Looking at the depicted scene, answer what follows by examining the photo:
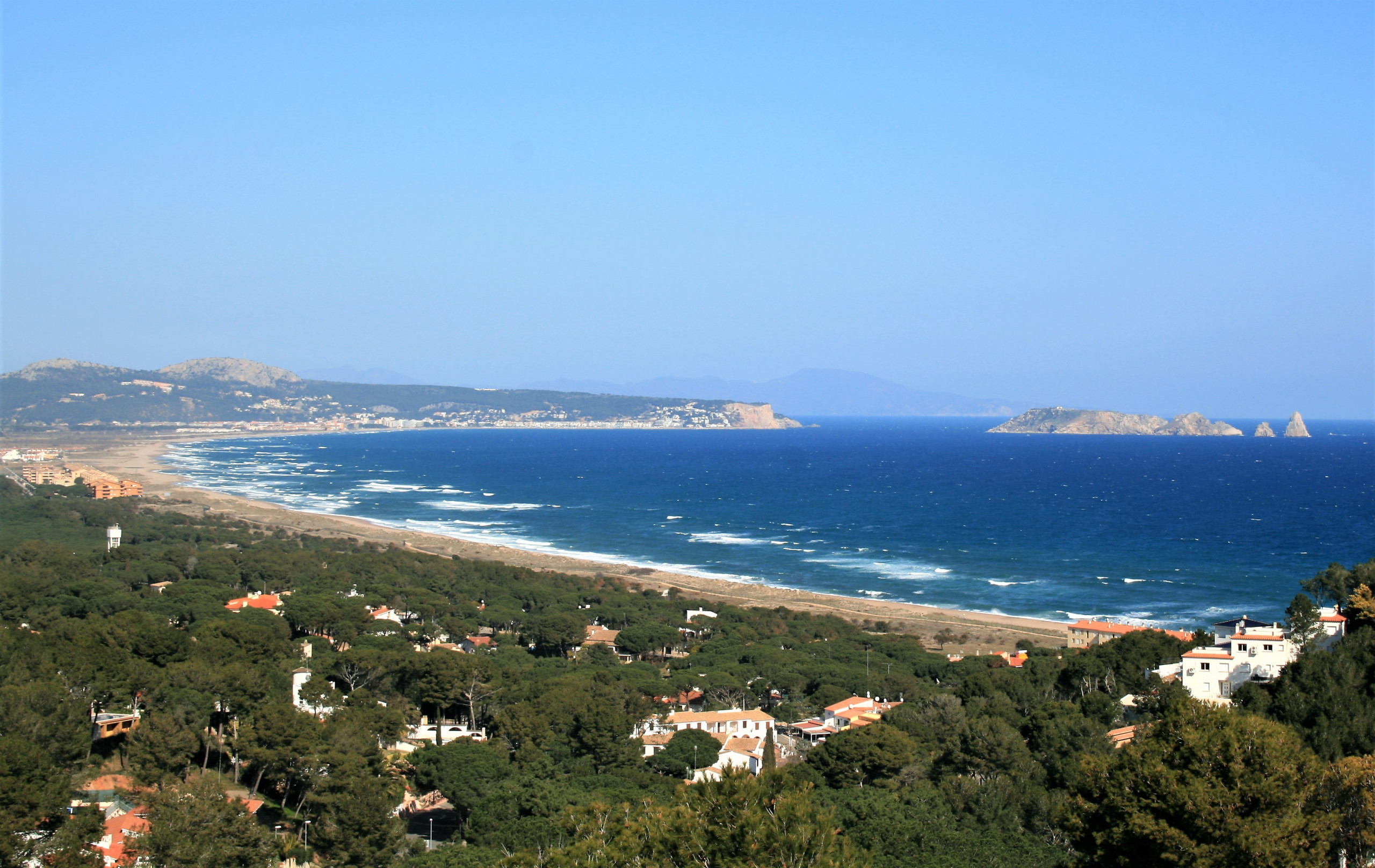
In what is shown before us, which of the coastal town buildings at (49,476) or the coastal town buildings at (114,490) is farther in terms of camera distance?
the coastal town buildings at (49,476)

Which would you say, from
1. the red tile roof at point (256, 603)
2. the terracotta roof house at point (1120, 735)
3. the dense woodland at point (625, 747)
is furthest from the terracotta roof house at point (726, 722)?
the red tile roof at point (256, 603)

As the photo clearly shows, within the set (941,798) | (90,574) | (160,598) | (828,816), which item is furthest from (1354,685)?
(90,574)

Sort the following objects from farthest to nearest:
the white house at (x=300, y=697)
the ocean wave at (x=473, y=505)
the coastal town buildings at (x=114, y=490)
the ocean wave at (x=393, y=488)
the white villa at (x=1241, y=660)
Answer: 1. the ocean wave at (x=393, y=488)
2. the ocean wave at (x=473, y=505)
3. the coastal town buildings at (x=114, y=490)
4. the white villa at (x=1241, y=660)
5. the white house at (x=300, y=697)

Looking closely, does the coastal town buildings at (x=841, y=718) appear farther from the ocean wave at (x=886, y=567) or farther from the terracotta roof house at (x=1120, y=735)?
the ocean wave at (x=886, y=567)

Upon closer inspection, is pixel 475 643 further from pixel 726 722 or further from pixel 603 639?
pixel 726 722

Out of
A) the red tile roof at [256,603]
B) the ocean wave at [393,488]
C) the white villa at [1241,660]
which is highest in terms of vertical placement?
the white villa at [1241,660]

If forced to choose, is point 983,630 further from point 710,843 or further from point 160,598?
point 710,843

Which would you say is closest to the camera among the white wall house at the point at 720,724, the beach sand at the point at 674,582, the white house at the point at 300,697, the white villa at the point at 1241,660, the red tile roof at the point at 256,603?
the white house at the point at 300,697

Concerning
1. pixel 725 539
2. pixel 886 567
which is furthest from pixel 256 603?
pixel 725 539
